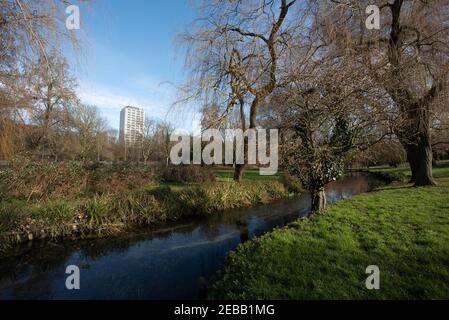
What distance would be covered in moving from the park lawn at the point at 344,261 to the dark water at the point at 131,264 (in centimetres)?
101

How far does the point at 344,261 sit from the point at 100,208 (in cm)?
626

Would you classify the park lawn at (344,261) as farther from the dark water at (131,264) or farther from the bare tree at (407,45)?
the bare tree at (407,45)

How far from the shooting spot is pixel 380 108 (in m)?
6.57

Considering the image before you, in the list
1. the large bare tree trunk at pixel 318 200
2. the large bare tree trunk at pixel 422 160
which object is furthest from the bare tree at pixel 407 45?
the large bare tree trunk at pixel 318 200

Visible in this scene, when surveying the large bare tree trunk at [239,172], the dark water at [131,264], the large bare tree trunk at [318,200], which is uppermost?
the large bare tree trunk at [239,172]

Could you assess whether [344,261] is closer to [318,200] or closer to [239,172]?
[318,200]

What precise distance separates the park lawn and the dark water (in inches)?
39.9

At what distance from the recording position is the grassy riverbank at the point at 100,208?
6.32m

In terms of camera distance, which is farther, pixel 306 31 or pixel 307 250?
pixel 306 31

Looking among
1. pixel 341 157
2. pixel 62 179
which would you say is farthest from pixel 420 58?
pixel 62 179

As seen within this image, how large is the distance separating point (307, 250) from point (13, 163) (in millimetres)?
9838

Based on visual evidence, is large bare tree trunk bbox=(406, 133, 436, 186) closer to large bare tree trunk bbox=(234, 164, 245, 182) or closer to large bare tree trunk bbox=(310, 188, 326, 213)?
large bare tree trunk bbox=(310, 188, 326, 213)

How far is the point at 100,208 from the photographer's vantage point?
732 centimetres
